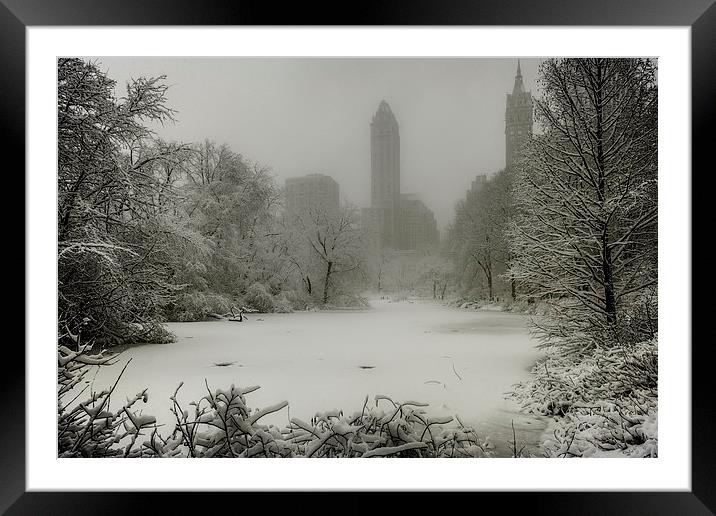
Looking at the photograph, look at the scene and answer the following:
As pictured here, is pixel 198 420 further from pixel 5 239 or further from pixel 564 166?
pixel 564 166

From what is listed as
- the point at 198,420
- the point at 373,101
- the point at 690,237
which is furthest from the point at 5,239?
the point at 690,237

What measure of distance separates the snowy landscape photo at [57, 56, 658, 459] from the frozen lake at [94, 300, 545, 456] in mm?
15

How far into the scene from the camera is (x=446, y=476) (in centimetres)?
226

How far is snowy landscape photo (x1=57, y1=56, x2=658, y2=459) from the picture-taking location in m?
2.54

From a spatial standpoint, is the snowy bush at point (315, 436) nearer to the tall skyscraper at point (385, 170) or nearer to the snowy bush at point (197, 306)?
the snowy bush at point (197, 306)

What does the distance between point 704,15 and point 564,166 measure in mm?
1089

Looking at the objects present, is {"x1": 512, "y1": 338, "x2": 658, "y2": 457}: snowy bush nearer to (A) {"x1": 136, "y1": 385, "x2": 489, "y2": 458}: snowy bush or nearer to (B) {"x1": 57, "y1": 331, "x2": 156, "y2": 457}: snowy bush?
(A) {"x1": 136, "y1": 385, "x2": 489, "y2": 458}: snowy bush

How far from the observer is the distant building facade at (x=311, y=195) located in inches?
115

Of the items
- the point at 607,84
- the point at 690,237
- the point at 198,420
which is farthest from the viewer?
the point at 607,84

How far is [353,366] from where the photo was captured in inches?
108

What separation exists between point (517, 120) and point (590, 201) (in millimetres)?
826

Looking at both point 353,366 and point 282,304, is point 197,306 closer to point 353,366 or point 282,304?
point 282,304

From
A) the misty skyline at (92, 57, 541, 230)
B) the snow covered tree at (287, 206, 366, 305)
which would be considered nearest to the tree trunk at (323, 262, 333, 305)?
the snow covered tree at (287, 206, 366, 305)

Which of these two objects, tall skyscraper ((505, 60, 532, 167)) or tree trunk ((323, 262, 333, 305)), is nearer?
tall skyscraper ((505, 60, 532, 167))
